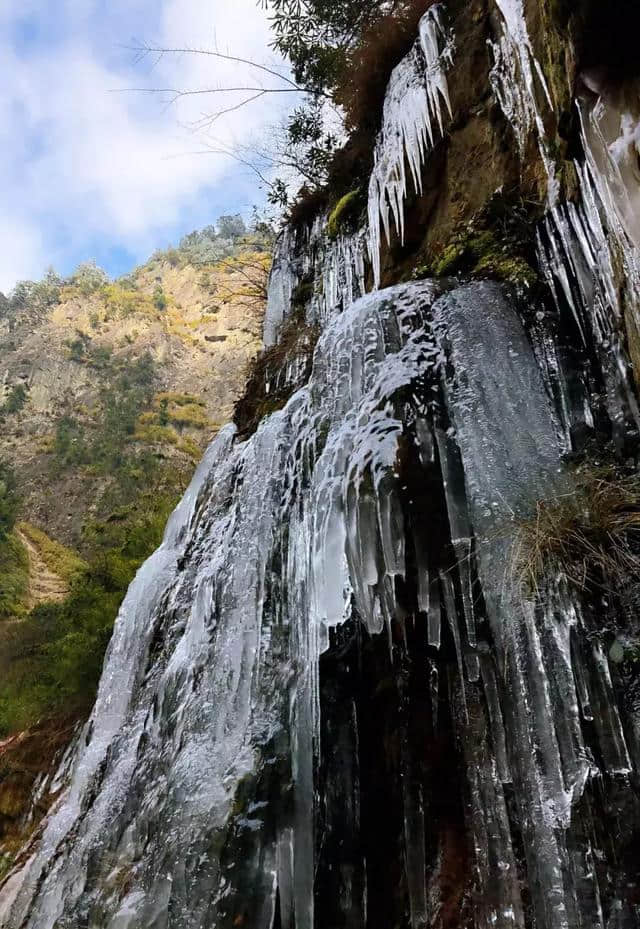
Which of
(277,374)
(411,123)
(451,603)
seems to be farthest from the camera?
(277,374)

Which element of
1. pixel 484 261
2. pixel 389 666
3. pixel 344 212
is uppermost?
pixel 344 212

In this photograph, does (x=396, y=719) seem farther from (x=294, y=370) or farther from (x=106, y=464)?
(x=106, y=464)

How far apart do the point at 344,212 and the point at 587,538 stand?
408 centimetres

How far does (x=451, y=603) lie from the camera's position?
2473 mm

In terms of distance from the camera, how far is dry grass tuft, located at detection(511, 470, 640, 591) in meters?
2.12

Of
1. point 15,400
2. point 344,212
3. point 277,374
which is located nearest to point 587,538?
point 277,374

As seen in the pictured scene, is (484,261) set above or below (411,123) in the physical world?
below

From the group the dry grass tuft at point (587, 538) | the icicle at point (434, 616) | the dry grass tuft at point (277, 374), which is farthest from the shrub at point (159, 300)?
the dry grass tuft at point (587, 538)

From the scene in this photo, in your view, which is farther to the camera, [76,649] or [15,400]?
[15,400]

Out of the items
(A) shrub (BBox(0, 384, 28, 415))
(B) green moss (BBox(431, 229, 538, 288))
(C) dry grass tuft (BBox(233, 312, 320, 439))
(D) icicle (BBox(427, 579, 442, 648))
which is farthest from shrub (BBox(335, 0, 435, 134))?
(A) shrub (BBox(0, 384, 28, 415))

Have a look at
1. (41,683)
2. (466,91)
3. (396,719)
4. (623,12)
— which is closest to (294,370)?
(466,91)

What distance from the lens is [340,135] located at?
21.7 feet

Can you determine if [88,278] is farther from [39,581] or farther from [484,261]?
[484,261]

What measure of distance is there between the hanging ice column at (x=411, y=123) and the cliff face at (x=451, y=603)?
0.69 ft
